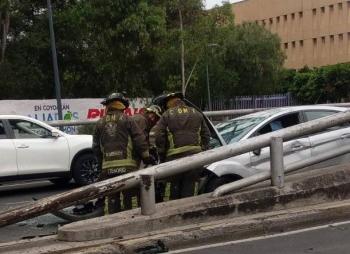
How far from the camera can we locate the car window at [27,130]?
12.6 metres

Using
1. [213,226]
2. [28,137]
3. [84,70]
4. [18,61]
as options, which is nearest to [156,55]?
[84,70]

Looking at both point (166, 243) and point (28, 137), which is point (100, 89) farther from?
point (166, 243)

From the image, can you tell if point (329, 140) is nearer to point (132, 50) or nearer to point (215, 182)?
point (215, 182)

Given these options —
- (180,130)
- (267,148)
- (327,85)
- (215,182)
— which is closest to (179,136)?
(180,130)

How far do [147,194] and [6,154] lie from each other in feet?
20.2

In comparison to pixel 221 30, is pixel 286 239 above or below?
below

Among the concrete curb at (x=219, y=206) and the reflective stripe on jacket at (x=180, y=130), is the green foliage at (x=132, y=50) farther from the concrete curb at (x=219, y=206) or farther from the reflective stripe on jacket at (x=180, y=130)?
the concrete curb at (x=219, y=206)

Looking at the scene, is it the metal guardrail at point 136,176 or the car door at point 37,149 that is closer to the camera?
the metal guardrail at point 136,176

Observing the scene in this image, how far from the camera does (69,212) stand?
8.95m

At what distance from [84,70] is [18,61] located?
12.4 feet

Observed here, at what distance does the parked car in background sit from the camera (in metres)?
8.88

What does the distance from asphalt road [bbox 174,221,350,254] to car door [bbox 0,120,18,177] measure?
667 cm

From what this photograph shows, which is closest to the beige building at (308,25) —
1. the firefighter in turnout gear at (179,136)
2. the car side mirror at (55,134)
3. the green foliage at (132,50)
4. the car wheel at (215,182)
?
the green foliage at (132,50)

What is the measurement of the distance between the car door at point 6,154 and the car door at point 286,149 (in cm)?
513
